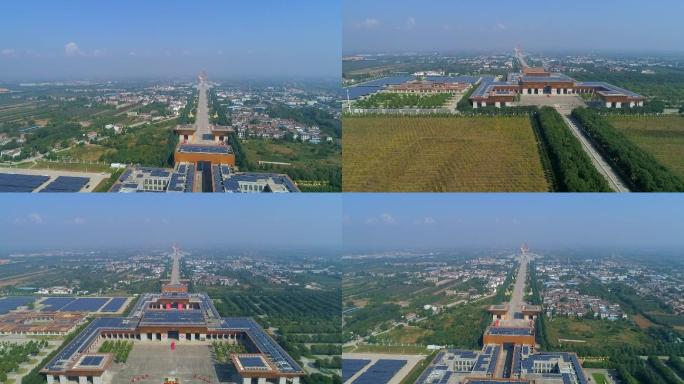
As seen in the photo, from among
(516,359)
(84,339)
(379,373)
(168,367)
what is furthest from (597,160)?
(84,339)

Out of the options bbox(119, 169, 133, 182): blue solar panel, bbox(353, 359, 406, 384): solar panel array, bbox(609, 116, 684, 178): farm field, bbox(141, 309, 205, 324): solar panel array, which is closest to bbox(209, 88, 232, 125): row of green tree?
bbox(119, 169, 133, 182): blue solar panel

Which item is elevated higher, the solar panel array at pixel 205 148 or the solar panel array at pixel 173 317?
the solar panel array at pixel 205 148

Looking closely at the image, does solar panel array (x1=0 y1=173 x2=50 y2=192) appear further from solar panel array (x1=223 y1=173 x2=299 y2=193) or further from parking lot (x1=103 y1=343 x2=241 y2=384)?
parking lot (x1=103 y1=343 x2=241 y2=384)

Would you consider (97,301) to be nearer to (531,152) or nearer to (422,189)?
(422,189)

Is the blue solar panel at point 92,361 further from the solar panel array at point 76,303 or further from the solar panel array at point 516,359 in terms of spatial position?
the solar panel array at point 516,359


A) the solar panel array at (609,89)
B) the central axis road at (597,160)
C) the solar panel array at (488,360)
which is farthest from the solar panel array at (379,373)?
the solar panel array at (609,89)

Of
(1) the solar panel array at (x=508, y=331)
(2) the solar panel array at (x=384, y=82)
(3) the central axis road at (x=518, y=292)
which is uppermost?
(2) the solar panel array at (x=384, y=82)
